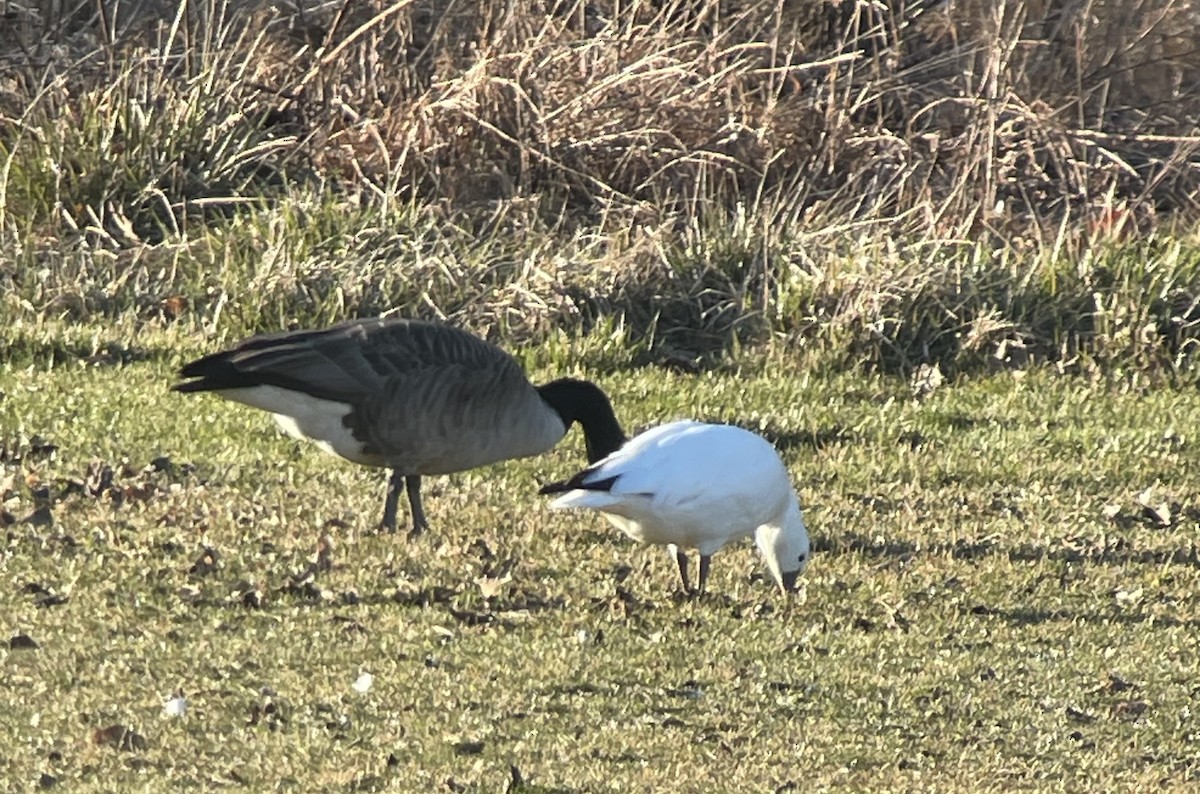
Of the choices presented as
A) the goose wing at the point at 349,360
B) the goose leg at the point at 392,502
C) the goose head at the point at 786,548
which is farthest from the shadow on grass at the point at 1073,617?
the goose leg at the point at 392,502

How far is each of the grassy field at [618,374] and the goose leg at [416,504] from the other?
145 mm

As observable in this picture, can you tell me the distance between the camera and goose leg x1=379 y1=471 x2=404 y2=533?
8266 mm

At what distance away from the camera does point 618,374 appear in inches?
451

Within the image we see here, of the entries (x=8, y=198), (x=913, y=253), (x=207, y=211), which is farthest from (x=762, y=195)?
(x=8, y=198)

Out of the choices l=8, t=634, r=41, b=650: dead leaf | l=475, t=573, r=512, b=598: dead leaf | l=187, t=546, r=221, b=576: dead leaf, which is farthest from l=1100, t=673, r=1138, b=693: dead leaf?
l=8, t=634, r=41, b=650: dead leaf

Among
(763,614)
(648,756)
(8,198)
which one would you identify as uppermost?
(648,756)

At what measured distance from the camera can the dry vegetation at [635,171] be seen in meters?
12.0

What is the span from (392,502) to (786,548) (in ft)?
5.35

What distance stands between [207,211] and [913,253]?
4.43m

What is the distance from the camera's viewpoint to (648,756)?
573 centimetres

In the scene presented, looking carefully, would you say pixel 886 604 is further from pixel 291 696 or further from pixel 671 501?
pixel 291 696

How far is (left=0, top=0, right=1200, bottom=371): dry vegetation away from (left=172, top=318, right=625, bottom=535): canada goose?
12.2 feet

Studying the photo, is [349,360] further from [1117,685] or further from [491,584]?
[1117,685]

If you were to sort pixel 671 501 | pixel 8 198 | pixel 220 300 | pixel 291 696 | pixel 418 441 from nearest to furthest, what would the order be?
pixel 291 696
pixel 671 501
pixel 418 441
pixel 220 300
pixel 8 198
